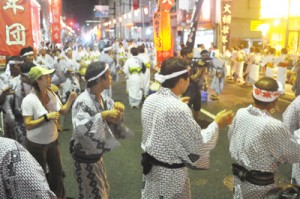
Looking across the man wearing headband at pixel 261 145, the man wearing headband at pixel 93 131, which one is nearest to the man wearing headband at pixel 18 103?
the man wearing headband at pixel 93 131

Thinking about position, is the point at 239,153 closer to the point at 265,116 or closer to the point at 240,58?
the point at 265,116

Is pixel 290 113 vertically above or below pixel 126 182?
above

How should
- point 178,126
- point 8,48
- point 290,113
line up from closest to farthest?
point 178,126 < point 290,113 < point 8,48

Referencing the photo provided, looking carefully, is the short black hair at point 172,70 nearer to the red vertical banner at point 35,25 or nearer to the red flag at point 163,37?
the red vertical banner at point 35,25

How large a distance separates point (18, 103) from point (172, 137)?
10.3 ft

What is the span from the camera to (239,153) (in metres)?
3.13

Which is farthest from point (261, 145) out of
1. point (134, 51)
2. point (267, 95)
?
point (134, 51)

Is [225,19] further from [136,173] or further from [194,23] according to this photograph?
[136,173]

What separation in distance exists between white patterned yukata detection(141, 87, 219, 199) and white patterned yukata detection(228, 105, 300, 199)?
300 mm

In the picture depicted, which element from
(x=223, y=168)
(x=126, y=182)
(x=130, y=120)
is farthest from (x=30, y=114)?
(x=130, y=120)

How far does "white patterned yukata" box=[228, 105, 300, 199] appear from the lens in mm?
2914

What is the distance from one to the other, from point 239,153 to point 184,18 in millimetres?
24506

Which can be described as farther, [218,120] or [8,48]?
[8,48]

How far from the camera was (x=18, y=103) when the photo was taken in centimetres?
509
